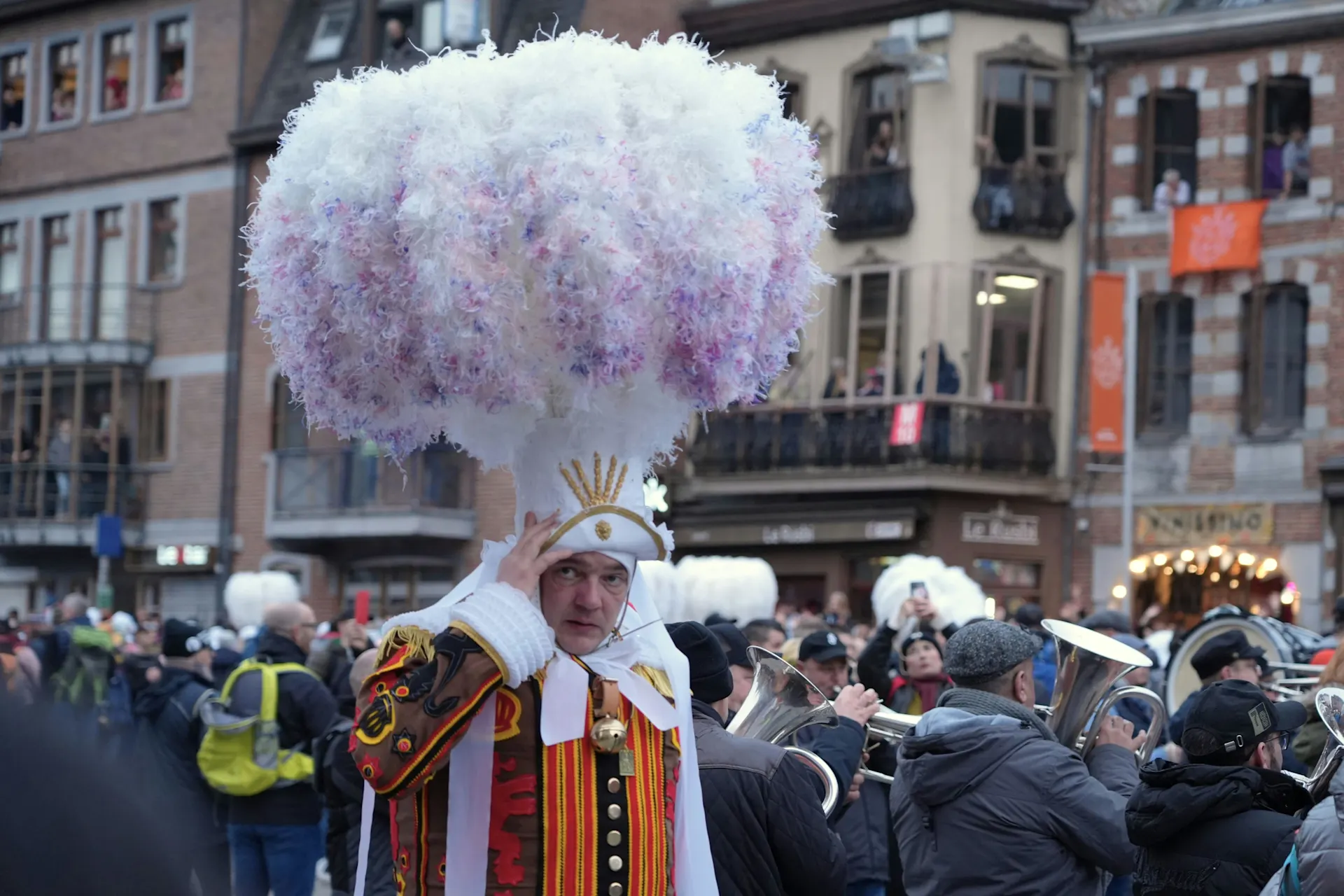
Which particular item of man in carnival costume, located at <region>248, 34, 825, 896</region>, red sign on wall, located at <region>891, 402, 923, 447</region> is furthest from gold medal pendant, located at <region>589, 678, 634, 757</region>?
red sign on wall, located at <region>891, 402, 923, 447</region>

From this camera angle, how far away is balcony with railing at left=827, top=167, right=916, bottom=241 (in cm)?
2559

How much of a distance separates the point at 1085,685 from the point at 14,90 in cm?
3230

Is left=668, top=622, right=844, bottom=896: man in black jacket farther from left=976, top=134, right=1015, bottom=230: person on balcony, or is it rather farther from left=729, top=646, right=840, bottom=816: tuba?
left=976, top=134, right=1015, bottom=230: person on balcony

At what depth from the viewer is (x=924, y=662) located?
339 inches

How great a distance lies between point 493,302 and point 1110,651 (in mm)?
2981

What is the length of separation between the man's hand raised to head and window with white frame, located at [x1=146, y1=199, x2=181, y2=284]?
94.9ft

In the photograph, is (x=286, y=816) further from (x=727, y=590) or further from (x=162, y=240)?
(x=162, y=240)

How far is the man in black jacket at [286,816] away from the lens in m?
9.33

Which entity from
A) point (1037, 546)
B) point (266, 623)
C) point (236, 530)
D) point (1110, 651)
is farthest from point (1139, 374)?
point (1110, 651)

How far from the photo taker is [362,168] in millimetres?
3764

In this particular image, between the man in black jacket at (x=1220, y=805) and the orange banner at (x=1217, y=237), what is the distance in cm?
1951

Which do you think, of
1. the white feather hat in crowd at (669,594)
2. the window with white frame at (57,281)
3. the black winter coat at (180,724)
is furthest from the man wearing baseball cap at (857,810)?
the window with white frame at (57,281)

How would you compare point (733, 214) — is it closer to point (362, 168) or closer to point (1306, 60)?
point (362, 168)

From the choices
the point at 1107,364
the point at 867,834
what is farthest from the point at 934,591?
the point at 1107,364
